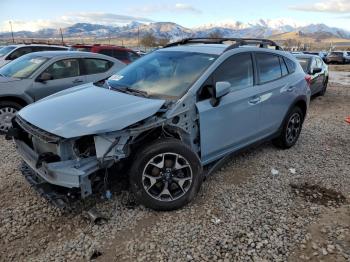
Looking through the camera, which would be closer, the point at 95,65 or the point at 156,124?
the point at 156,124

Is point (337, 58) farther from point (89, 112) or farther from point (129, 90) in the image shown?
point (89, 112)

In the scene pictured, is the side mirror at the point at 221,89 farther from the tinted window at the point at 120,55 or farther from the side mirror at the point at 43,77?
the tinted window at the point at 120,55

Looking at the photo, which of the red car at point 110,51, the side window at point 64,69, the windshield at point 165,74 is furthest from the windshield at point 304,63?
the windshield at point 165,74

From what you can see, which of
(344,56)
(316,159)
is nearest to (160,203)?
(316,159)

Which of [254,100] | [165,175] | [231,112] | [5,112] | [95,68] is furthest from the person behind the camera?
[95,68]

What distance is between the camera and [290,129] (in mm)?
6078

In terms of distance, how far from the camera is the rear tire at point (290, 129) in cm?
586

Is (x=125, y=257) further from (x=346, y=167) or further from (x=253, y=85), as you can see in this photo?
(x=346, y=167)

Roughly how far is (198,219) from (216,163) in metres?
0.92

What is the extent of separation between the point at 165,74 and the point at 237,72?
96cm

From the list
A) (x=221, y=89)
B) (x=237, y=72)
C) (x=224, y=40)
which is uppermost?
(x=224, y=40)

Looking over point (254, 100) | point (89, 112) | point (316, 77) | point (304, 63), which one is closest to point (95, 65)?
point (254, 100)

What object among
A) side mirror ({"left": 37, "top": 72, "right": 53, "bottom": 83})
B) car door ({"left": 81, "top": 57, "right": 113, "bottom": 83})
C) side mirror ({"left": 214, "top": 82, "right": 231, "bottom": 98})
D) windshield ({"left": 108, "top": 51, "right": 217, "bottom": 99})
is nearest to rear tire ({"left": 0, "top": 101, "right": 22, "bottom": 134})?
side mirror ({"left": 37, "top": 72, "right": 53, "bottom": 83})

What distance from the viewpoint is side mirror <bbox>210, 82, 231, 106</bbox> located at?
13.5ft
